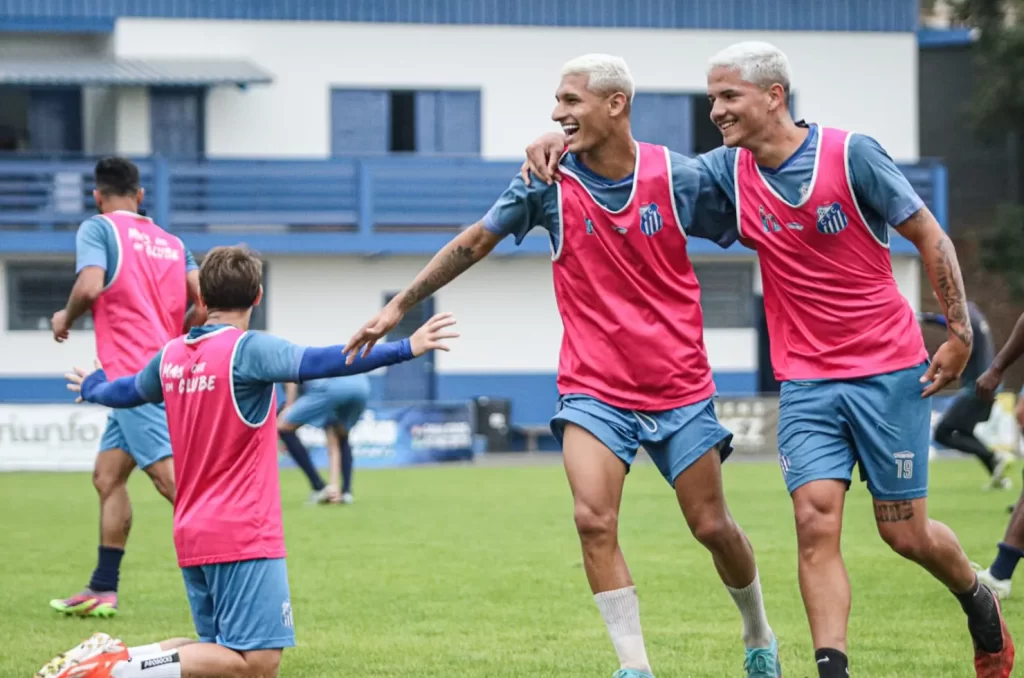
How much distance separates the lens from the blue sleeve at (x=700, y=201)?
6.38 m

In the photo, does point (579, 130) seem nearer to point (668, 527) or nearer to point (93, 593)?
point (93, 593)

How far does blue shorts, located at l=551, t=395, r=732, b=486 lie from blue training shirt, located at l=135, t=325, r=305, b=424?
1.13m

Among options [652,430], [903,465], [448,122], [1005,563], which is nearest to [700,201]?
[652,430]

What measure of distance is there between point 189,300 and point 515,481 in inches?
442

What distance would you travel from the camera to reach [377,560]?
1138cm

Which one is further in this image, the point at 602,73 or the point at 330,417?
the point at 330,417

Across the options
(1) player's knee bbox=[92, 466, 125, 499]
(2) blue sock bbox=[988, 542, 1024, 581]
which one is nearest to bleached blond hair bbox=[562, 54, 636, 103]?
(2) blue sock bbox=[988, 542, 1024, 581]

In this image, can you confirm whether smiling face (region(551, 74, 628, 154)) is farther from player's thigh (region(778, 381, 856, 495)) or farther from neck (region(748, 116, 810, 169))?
player's thigh (region(778, 381, 856, 495))

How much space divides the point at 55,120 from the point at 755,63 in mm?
27433

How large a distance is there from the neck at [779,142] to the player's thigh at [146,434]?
4.05 meters

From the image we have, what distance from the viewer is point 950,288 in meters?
5.94

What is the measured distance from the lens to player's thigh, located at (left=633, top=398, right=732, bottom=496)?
6.32 metres

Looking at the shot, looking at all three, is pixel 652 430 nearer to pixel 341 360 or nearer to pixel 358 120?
pixel 341 360

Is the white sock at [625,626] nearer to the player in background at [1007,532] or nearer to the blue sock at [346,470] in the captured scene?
the player in background at [1007,532]
